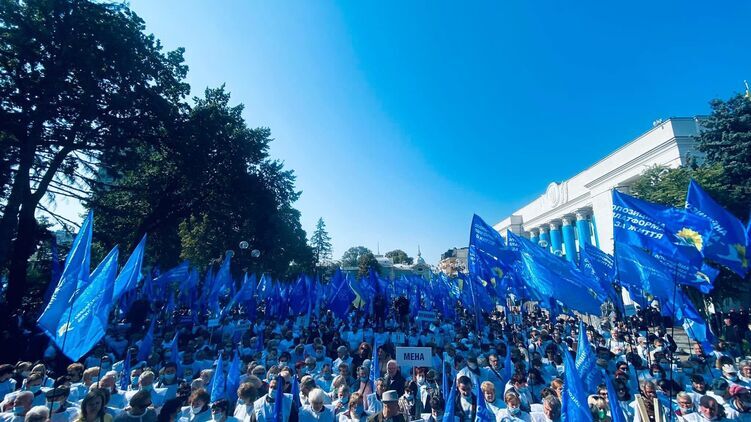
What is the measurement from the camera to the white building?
84.7 ft

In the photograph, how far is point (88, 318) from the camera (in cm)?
503

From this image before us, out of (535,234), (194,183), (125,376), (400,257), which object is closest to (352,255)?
(400,257)

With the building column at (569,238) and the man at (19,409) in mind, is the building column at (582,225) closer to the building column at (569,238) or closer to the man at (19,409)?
the building column at (569,238)

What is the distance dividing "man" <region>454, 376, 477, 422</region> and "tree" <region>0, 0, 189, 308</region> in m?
16.3

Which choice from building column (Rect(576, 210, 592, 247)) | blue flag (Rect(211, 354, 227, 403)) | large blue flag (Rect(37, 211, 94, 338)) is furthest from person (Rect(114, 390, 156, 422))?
building column (Rect(576, 210, 592, 247))

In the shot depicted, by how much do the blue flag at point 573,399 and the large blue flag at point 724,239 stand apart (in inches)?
164

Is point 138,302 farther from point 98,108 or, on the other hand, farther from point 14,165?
point 98,108

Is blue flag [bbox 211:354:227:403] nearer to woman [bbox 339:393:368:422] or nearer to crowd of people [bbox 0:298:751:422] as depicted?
crowd of people [bbox 0:298:751:422]

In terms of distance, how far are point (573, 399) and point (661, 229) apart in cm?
425

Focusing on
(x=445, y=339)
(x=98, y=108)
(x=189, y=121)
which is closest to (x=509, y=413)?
(x=445, y=339)

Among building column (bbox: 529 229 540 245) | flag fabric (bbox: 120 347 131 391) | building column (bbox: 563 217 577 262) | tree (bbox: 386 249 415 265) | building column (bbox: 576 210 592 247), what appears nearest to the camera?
flag fabric (bbox: 120 347 131 391)

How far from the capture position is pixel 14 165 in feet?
47.7

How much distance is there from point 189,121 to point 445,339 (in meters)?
16.3

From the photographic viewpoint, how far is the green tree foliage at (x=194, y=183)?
18.3 meters
